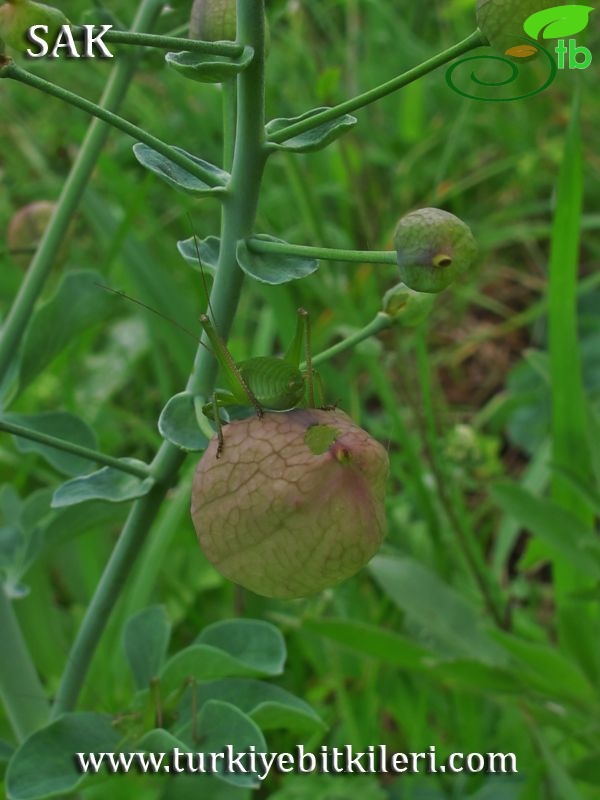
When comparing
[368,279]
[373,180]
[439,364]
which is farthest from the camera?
[373,180]

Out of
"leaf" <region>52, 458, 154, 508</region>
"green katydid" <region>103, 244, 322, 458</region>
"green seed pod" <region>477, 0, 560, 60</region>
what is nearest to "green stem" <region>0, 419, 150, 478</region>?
"leaf" <region>52, 458, 154, 508</region>

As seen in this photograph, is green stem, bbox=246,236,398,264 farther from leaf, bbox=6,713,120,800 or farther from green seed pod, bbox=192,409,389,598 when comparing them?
leaf, bbox=6,713,120,800

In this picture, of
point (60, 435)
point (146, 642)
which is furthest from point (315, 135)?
point (146, 642)

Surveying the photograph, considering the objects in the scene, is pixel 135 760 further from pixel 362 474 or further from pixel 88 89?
pixel 88 89

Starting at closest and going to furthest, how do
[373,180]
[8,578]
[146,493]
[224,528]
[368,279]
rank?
[224,528]
[146,493]
[8,578]
[368,279]
[373,180]

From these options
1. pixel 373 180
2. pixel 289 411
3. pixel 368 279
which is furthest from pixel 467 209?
pixel 289 411

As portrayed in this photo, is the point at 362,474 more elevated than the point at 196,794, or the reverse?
the point at 362,474

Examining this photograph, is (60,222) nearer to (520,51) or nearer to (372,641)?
(520,51)
